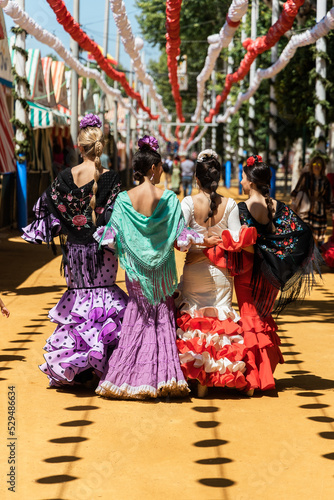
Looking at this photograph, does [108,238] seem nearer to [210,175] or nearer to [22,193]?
[210,175]

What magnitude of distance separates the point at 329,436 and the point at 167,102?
8942 cm

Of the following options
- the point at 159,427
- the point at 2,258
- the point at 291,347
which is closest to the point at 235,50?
the point at 2,258

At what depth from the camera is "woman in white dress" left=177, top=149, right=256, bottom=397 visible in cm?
628

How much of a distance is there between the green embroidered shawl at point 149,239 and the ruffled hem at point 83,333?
363 millimetres

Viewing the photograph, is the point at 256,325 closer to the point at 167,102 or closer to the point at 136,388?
the point at 136,388

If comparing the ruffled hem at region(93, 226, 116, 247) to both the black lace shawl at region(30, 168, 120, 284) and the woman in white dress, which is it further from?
the woman in white dress

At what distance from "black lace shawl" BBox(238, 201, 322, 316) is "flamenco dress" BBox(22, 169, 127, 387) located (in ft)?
3.43

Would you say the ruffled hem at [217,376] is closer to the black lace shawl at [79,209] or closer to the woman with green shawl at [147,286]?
the woman with green shawl at [147,286]

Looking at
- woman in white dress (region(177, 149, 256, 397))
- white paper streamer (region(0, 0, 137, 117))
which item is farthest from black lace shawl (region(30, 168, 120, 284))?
white paper streamer (region(0, 0, 137, 117))

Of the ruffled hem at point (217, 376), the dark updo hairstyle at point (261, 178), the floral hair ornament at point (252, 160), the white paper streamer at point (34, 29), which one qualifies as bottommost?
the ruffled hem at point (217, 376)

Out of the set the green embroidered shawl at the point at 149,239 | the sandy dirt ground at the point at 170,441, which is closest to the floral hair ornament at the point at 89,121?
the green embroidered shawl at the point at 149,239

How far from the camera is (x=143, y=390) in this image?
615cm

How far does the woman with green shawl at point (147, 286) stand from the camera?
620 centimetres

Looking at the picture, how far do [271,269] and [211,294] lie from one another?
0.51 m
